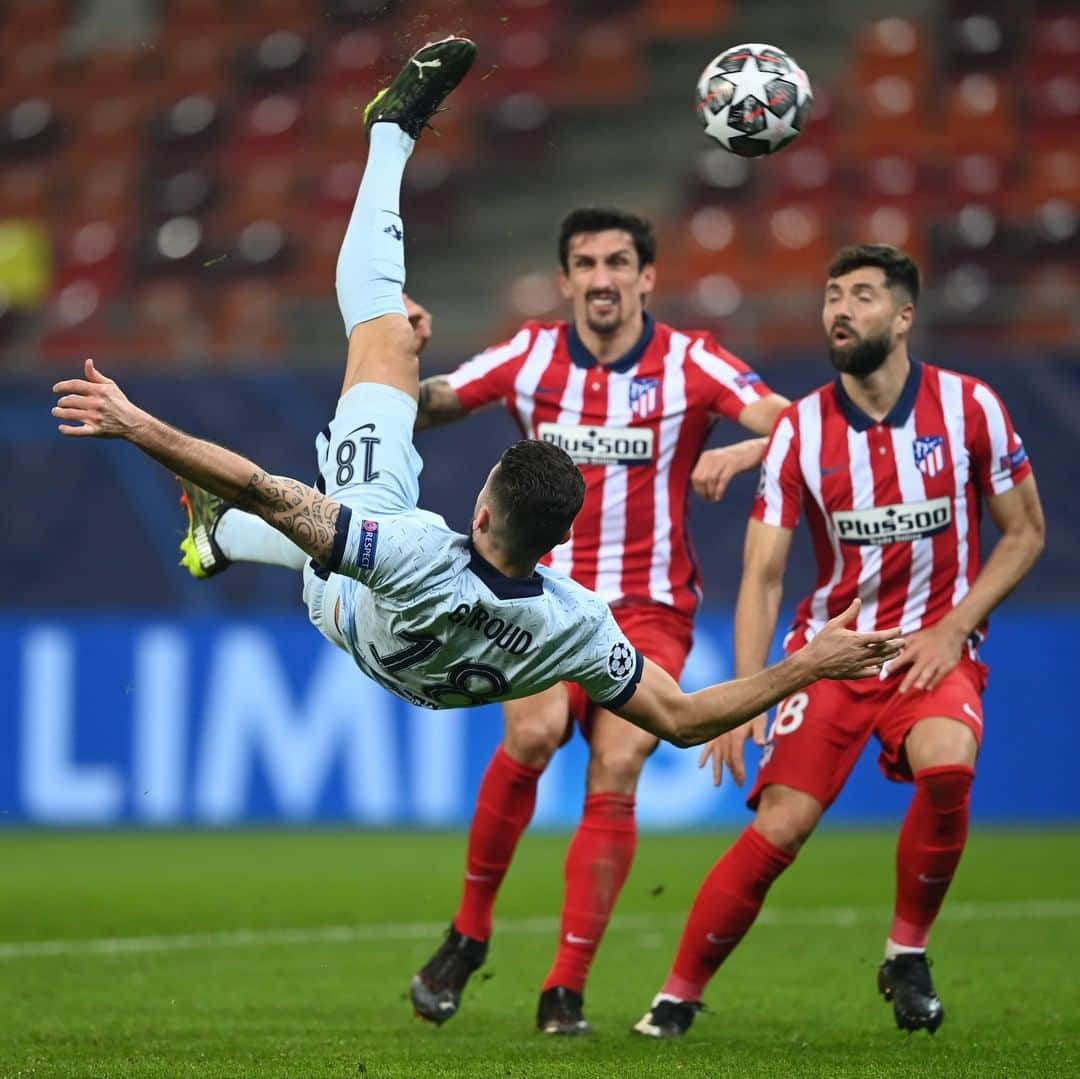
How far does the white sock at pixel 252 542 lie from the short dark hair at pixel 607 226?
1456 millimetres

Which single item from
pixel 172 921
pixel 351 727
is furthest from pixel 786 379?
pixel 172 921

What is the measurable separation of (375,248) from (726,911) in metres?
2.37

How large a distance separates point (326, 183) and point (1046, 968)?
37.7 feet

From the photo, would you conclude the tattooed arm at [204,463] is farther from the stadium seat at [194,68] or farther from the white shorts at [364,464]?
the stadium seat at [194,68]

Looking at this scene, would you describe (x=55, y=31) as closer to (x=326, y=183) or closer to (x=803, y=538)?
(x=326, y=183)

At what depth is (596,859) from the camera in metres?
6.33

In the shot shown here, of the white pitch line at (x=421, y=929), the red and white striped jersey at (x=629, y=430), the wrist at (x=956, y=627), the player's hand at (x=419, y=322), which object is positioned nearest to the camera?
the wrist at (x=956, y=627)

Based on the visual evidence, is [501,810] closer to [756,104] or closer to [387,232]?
[387,232]

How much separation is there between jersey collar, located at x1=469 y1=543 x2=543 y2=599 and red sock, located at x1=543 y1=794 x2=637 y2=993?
148 centimetres

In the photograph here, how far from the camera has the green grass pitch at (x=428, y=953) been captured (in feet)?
17.9

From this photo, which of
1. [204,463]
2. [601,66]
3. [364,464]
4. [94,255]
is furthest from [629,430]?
[601,66]

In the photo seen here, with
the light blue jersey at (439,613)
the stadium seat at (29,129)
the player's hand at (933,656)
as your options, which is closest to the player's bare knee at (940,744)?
the player's hand at (933,656)

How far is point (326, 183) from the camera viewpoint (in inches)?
676

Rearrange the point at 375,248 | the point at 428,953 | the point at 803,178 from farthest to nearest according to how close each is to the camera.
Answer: the point at 803,178 < the point at 428,953 < the point at 375,248
